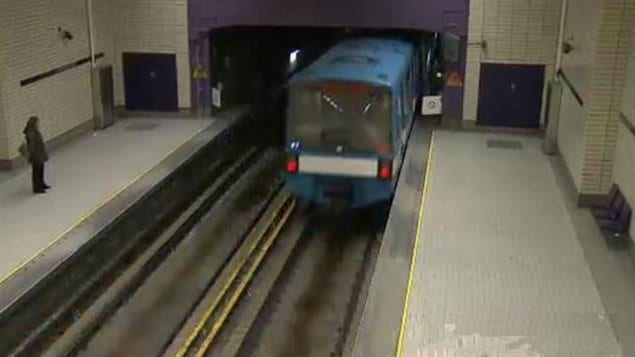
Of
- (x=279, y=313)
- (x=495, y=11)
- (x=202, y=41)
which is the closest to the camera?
(x=279, y=313)

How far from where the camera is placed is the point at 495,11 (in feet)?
58.3

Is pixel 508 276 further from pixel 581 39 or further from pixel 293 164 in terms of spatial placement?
pixel 581 39

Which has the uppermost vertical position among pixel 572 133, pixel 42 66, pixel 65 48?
pixel 65 48

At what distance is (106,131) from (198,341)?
8.97 metres

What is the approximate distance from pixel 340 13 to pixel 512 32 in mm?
3844

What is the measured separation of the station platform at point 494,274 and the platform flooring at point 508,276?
0.01 metres

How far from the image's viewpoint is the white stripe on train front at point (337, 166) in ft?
43.0

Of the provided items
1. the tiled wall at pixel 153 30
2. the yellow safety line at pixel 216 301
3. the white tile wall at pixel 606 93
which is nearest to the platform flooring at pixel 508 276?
the white tile wall at pixel 606 93

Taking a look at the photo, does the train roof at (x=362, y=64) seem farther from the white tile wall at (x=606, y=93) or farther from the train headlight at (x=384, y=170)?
the white tile wall at (x=606, y=93)

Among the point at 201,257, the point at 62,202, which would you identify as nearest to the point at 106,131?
the point at 62,202

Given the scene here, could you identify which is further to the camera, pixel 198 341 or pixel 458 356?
pixel 198 341

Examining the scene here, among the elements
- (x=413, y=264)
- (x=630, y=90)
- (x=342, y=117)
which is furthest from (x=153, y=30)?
(x=630, y=90)

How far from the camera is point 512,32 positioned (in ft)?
58.6

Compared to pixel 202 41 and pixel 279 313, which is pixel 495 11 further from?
pixel 279 313
